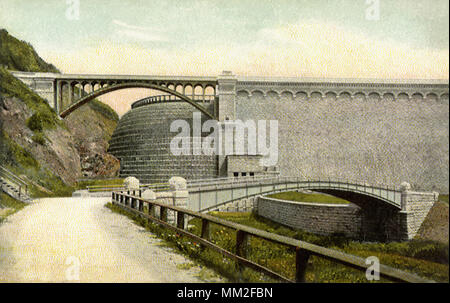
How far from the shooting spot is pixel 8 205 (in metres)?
15.5

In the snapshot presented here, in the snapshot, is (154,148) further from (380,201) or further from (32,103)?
(380,201)

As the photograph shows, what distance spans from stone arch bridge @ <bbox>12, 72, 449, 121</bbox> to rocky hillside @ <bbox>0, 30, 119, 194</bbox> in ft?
9.51

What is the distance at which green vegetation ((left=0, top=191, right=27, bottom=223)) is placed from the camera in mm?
13486

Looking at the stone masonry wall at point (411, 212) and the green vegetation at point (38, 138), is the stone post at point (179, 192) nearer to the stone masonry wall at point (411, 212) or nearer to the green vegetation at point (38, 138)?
the green vegetation at point (38, 138)

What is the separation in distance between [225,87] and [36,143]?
77.2ft

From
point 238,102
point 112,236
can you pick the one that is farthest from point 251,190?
point 238,102

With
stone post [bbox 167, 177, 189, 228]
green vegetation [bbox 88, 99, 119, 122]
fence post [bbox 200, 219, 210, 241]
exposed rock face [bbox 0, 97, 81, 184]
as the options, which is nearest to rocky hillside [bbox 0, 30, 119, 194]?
exposed rock face [bbox 0, 97, 81, 184]

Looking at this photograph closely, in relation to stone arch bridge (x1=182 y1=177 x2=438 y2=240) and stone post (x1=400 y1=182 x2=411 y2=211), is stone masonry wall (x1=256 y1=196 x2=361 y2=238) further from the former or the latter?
stone post (x1=400 y1=182 x2=411 y2=211)

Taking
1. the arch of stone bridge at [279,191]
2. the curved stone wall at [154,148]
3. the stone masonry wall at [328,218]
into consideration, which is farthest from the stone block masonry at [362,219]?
the curved stone wall at [154,148]

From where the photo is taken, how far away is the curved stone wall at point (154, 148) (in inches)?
1586
